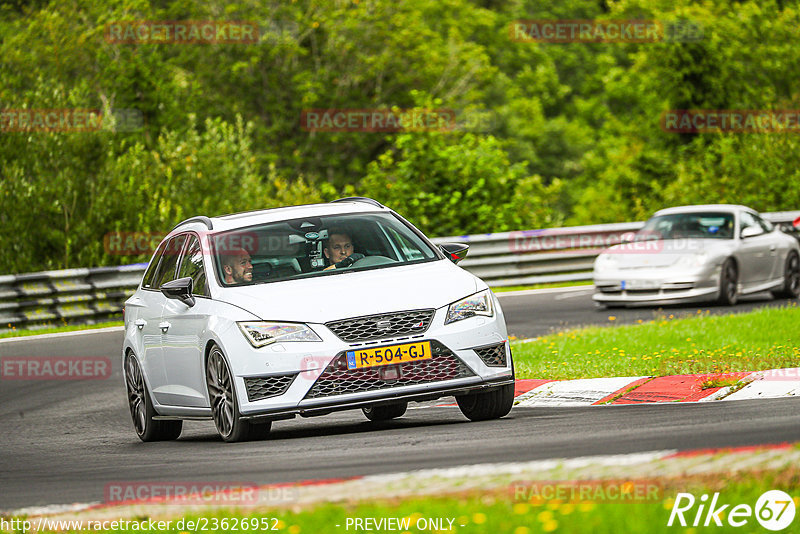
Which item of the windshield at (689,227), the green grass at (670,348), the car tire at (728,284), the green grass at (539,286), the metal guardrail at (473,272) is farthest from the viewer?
the green grass at (539,286)

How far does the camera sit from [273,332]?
8914 millimetres

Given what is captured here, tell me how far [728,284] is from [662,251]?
1034 mm

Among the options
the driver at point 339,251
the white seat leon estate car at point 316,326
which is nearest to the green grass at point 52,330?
the white seat leon estate car at point 316,326

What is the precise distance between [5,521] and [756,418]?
4.45m

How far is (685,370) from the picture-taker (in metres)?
11.4

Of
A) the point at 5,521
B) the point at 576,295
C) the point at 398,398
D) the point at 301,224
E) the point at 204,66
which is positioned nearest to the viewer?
the point at 5,521

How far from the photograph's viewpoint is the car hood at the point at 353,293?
29.2 feet

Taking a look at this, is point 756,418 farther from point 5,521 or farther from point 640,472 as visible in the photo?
point 5,521

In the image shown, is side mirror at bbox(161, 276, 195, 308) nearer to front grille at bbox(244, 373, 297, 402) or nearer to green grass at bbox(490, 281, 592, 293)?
front grille at bbox(244, 373, 297, 402)

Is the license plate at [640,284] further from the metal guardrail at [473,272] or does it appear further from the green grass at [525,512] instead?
the green grass at [525,512]

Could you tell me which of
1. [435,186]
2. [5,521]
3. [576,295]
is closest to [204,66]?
[435,186]

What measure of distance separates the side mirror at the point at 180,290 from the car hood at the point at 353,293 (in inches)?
16.8

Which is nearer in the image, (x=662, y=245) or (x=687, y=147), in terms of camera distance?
(x=662, y=245)

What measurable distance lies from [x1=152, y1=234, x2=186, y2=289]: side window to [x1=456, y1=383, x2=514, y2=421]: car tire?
2697 mm
